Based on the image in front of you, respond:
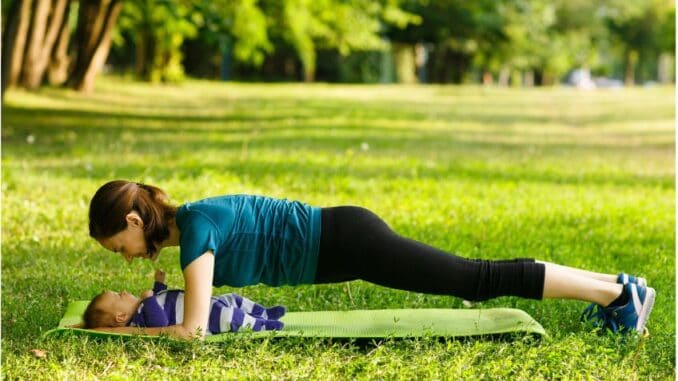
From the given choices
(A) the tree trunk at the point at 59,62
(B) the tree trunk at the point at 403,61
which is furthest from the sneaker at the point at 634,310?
(B) the tree trunk at the point at 403,61

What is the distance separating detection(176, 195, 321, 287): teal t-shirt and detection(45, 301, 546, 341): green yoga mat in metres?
0.24

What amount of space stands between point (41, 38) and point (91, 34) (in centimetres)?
160

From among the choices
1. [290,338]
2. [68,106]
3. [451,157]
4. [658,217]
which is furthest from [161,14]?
[290,338]

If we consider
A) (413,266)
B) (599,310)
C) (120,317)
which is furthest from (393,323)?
(120,317)

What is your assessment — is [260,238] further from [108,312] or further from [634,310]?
[634,310]

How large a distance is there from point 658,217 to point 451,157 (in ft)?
14.4

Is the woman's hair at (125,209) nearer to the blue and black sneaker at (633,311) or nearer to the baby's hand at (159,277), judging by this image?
the baby's hand at (159,277)

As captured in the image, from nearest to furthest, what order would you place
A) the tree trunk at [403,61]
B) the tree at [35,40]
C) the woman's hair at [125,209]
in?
the woman's hair at [125,209], the tree at [35,40], the tree trunk at [403,61]

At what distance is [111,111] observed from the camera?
1833 cm

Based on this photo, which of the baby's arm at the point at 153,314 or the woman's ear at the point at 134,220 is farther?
the baby's arm at the point at 153,314

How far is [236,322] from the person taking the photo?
4125 mm

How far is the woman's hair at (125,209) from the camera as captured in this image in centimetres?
390

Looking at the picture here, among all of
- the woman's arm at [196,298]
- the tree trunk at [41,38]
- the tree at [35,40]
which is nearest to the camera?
the woman's arm at [196,298]

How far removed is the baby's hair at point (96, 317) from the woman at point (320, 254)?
0.51ft
